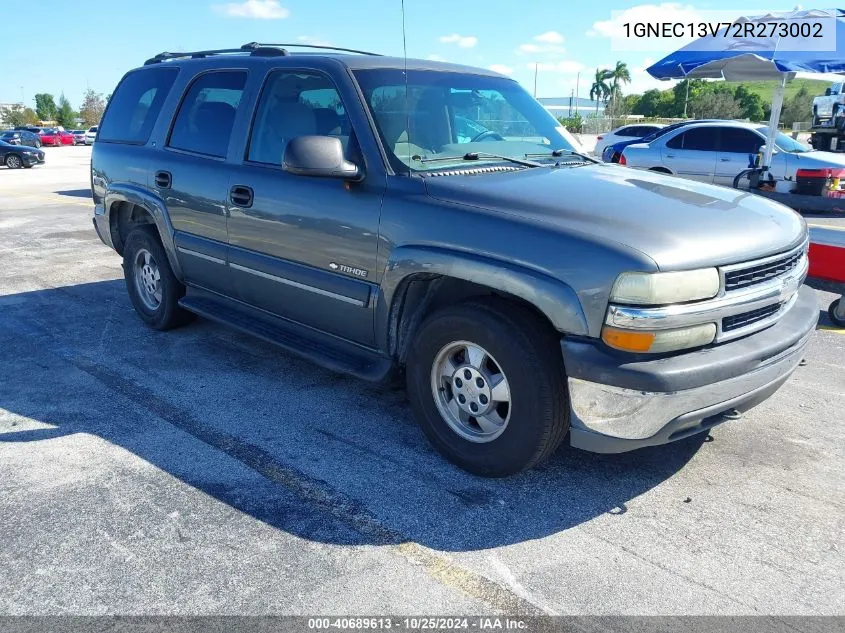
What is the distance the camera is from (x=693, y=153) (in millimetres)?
13055

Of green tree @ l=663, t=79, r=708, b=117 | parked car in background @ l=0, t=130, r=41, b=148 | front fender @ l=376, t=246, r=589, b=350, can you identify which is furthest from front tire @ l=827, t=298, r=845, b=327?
green tree @ l=663, t=79, r=708, b=117

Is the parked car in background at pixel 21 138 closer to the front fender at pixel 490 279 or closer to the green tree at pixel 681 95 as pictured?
the front fender at pixel 490 279

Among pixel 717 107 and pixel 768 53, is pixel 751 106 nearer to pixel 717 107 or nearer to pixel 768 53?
pixel 717 107

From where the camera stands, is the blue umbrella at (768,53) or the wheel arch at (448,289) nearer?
the wheel arch at (448,289)

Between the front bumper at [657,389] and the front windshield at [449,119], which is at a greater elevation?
the front windshield at [449,119]

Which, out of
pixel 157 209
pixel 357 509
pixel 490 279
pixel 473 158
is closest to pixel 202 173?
pixel 157 209

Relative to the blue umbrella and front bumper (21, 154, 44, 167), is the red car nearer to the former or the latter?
front bumper (21, 154, 44, 167)

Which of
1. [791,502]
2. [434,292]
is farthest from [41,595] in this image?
[791,502]

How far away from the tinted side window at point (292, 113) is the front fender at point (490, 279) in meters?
0.85

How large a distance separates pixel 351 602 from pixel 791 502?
204cm

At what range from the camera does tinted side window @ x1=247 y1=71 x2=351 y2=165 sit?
3.81m

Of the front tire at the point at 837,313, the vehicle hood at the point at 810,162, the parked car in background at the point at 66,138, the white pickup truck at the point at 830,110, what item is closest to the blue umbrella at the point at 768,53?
the vehicle hood at the point at 810,162

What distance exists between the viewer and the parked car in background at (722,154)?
39.8 feet

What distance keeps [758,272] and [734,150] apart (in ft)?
35.9
